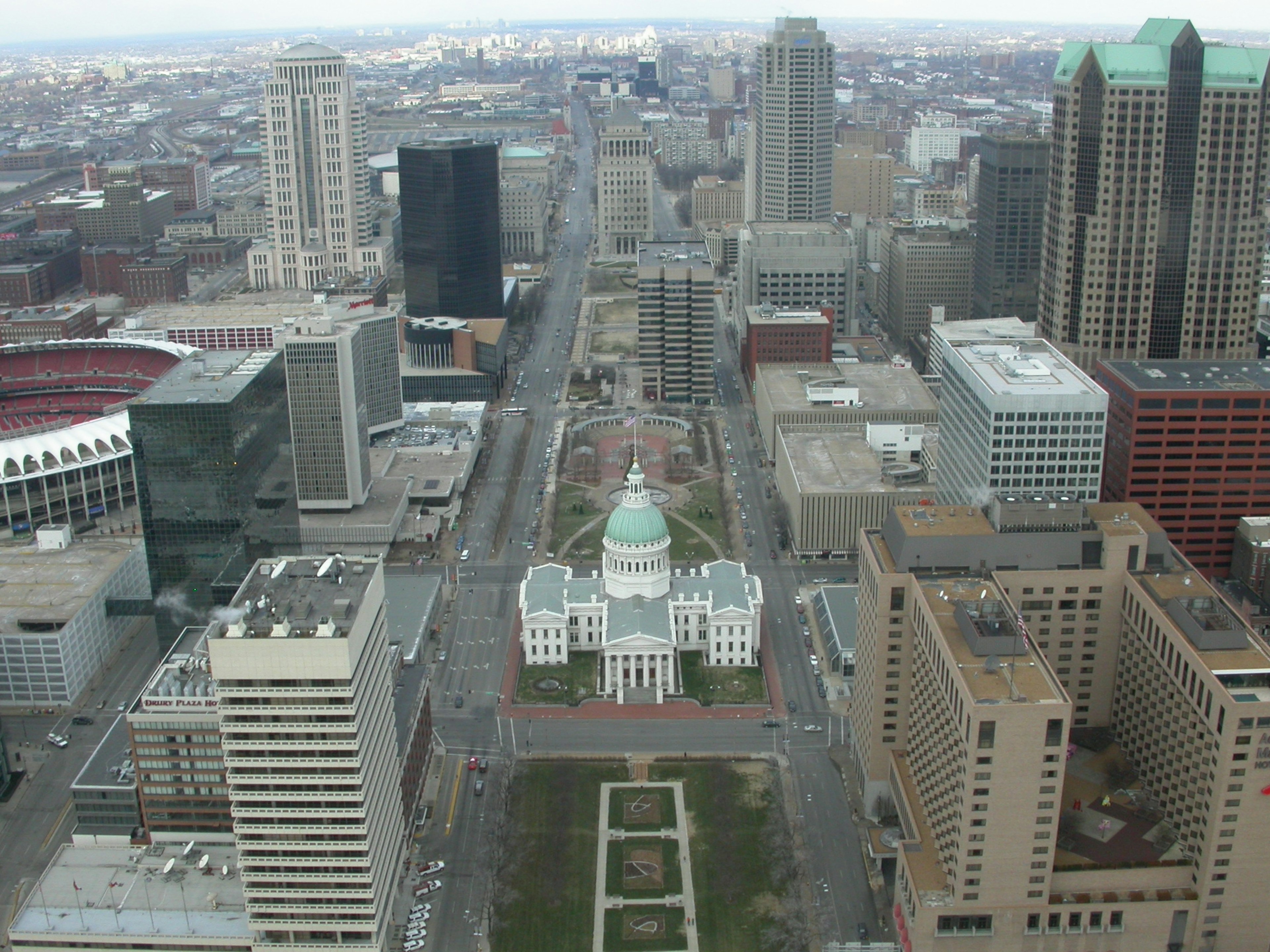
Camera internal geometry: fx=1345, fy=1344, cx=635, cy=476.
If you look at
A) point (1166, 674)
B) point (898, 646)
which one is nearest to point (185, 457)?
point (898, 646)

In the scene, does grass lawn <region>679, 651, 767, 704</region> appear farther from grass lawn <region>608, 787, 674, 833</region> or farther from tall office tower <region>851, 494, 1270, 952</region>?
tall office tower <region>851, 494, 1270, 952</region>

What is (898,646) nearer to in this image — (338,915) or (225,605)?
(338,915)

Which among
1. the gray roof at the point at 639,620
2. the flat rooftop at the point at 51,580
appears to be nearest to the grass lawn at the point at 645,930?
the gray roof at the point at 639,620

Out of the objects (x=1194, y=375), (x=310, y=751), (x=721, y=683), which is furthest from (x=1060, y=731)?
(x=1194, y=375)

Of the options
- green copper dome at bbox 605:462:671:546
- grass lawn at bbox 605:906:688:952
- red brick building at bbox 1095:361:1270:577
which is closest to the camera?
grass lawn at bbox 605:906:688:952

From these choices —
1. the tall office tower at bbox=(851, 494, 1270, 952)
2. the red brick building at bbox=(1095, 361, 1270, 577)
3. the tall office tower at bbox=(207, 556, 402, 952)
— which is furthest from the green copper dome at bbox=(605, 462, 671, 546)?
the tall office tower at bbox=(207, 556, 402, 952)

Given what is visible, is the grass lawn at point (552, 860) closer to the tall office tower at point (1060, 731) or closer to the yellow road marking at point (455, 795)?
the yellow road marking at point (455, 795)
